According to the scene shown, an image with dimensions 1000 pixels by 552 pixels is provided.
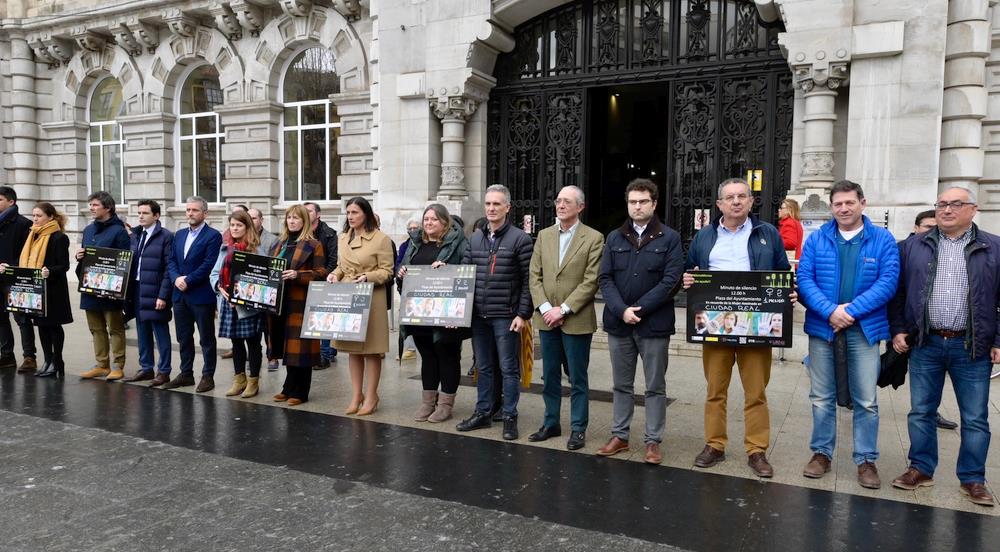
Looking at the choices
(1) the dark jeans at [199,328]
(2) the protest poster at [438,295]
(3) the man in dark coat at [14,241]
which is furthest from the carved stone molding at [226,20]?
(2) the protest poster at [438,295]

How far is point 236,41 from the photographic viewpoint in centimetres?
1678

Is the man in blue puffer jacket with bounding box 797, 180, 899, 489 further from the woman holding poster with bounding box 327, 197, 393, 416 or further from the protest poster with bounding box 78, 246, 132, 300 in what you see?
the protest poster with bounding box 78, 246, 132, 300

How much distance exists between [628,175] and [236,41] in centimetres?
964

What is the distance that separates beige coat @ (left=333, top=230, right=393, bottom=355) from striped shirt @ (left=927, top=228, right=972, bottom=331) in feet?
14.4

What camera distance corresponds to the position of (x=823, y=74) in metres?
9.55

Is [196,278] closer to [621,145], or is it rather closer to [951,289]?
[951,289]

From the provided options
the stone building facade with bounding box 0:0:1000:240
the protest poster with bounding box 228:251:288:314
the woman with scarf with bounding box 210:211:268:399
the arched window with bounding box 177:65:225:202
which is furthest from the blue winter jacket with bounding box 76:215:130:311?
the arched window with bounding box 177:65:225:202

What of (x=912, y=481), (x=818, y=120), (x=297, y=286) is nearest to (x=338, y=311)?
(x=297, y=286)

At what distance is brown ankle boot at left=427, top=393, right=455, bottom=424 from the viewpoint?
658cm

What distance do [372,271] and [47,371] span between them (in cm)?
466

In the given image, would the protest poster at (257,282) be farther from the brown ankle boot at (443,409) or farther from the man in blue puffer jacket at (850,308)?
the man in blue puffer jacket at (850,308)

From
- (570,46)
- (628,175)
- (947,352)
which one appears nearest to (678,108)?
(570,46)

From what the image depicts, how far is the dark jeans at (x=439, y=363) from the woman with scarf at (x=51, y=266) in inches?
180

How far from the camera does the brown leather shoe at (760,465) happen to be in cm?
514
